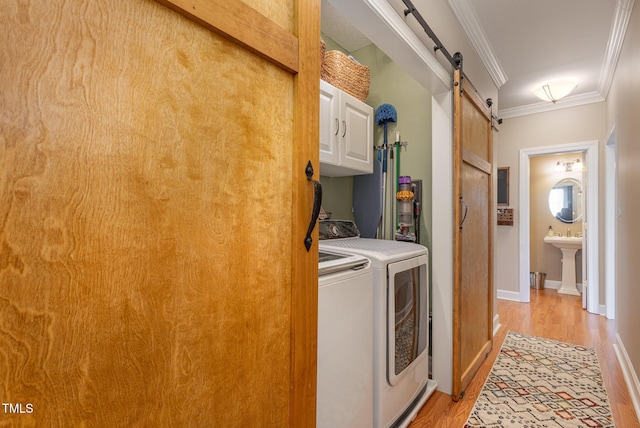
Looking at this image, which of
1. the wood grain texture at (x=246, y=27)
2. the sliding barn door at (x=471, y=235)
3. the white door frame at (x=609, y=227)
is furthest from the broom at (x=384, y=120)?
the white door frame at (x=609, y=227)

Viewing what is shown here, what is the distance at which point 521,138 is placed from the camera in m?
4.33

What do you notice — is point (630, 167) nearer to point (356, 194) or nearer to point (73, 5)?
point (356, 194)

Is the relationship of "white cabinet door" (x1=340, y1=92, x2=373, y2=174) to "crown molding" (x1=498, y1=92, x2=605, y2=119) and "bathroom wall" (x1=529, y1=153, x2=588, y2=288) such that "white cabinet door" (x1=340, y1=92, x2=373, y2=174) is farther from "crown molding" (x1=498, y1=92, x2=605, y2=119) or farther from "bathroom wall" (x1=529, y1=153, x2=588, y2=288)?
"bathroom wall" (x1=529, y1=153, x2=588, y2=288)

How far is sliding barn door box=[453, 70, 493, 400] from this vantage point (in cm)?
197

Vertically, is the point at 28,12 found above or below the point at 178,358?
above

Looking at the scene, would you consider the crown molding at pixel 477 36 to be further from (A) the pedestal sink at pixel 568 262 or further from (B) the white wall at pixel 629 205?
(A) the pedestal sink at pixel 568 262

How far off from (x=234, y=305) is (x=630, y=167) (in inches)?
112

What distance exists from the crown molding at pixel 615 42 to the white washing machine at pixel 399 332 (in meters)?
2.21

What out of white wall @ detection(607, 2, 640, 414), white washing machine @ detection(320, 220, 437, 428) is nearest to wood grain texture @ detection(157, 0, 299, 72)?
white washing machine @ detection(320, 220, 437, 428)

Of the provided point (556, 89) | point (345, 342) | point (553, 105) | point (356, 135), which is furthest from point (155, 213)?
point (553, 105)

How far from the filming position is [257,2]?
2.26 feet

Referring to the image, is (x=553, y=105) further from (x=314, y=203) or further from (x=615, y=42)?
(x=314, y=203)

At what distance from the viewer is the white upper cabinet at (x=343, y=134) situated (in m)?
2.05

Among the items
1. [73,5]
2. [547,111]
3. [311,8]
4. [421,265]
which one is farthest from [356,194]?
[547,111]
